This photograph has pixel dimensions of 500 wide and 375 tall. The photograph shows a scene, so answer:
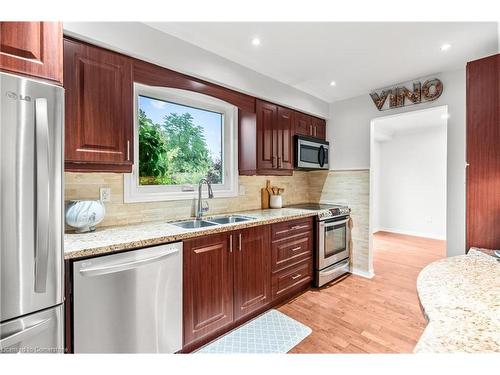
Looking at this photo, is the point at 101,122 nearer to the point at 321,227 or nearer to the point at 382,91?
the point at 321,227

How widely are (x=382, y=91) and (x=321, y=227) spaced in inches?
75.9

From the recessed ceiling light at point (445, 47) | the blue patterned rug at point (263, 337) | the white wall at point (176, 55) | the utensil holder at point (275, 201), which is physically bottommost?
the blue patterned rug at point (263, 337)

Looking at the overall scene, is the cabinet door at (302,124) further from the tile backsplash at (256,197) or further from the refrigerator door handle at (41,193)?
the refrigerator door handle at (41,193)

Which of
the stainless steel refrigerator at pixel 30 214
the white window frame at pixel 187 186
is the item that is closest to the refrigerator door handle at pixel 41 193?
the stainless steel refrigerator at pixel 30 214

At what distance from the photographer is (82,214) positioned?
1.55 metres

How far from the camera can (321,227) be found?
2.81 m

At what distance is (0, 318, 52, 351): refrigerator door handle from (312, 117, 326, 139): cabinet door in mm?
3310

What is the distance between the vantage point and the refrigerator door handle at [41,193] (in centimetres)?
103

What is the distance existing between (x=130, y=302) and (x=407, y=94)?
3.46 metres

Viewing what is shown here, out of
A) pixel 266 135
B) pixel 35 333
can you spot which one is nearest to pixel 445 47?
pixel 266 135

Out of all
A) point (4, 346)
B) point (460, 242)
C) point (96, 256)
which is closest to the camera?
point (4, 346)

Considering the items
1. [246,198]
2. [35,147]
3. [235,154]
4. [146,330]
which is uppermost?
[235,154]

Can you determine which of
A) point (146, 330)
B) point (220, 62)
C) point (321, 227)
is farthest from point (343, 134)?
point (146, 330)

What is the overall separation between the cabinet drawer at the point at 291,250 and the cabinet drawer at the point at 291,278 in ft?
0.23
